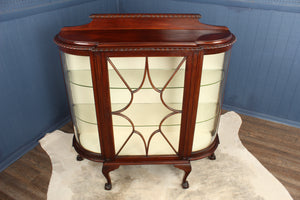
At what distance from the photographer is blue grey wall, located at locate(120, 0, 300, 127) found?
6.27 feet

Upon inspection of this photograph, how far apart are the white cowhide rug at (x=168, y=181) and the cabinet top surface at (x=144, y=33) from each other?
3.11 feet

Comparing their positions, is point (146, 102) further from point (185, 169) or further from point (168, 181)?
point (168, 181)

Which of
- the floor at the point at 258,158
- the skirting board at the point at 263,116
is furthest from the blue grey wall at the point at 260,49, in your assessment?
the floor at the point at 258,158

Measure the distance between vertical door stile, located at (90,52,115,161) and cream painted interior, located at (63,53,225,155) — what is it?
33mm

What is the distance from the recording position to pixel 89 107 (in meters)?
1.36

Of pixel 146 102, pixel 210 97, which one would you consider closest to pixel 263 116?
pixel 210 97

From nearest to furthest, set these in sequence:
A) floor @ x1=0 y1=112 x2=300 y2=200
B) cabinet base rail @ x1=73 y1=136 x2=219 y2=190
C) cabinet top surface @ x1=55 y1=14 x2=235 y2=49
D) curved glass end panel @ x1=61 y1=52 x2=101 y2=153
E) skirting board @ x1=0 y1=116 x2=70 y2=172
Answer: cabinet top surface @ x1=55 y1=14 x2=235 y2=49 < curved glass end panel @ x1=61 y1=52 x2=101 y2=153 < cabinet base rail @ x1=73 y1=136 x2=219 y2=190 < floor @ x1=0 y1=112 x2=300 y2=200 < skirting board @ x1=0 y1=116 x2=70 y2=172

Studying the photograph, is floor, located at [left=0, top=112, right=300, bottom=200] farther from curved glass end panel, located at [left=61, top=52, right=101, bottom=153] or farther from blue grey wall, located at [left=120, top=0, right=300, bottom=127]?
curved glass end panel, located at [left=61, top=52, right=101, bottom=153]

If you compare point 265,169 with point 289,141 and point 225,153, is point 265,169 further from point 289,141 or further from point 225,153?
point 289,141

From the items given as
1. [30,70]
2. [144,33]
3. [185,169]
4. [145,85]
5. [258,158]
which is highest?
[144,33]

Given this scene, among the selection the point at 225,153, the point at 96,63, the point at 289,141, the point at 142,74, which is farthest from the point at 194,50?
the point at 289,141

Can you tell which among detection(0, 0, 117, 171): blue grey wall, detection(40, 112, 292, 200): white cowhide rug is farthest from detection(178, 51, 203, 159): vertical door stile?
detection(0, 0, 117, 171): blue grey wall

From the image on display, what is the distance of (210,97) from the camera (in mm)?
1379

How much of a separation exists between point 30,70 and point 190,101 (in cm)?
124
